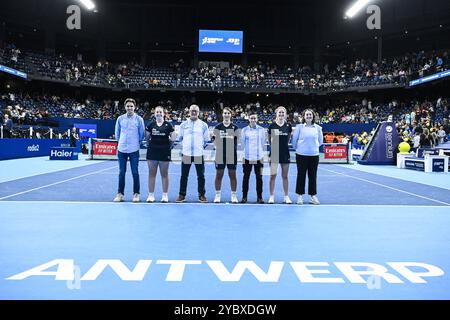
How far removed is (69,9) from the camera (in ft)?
143

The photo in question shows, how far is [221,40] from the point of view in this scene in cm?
4475

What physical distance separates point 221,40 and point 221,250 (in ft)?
139

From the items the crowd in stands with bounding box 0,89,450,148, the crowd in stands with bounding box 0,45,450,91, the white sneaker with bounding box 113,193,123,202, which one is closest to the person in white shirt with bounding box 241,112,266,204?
the white sneaker with bounding box 113,193,123,202

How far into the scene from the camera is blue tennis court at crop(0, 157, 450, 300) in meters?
3.28

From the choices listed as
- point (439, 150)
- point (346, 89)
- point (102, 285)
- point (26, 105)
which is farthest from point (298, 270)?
point (346, 89)

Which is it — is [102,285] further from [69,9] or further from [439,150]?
[69,9]

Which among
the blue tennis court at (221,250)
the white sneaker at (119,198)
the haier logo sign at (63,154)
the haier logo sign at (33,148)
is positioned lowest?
the blue tennis court at (221,250)

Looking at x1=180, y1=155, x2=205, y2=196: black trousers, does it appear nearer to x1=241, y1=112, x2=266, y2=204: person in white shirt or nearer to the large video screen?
x1=241, y1=112, x2=266, y2=204: person in white shirt

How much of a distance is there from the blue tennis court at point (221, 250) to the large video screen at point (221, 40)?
38.7m

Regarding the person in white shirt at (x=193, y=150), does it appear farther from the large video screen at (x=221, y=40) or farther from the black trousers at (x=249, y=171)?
the large video screen at (x=221, y=40)

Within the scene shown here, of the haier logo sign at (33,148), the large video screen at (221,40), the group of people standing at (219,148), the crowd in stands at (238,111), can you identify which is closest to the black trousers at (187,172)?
the group of people standing at (219,148)

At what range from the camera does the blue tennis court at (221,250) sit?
328 cm

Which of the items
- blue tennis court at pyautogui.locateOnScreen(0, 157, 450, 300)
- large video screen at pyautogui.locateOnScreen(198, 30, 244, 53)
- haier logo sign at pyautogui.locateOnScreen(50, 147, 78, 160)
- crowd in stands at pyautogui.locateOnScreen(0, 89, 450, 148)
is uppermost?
large video screen at pyautogui.locateOnScreen(198, 30, 244, 53)

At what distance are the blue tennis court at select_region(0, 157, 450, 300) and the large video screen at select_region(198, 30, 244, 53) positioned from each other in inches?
1522
